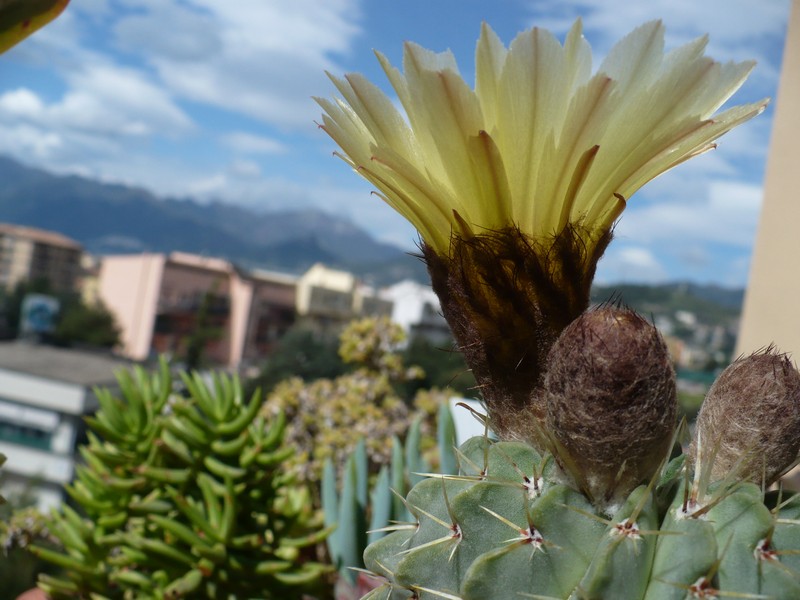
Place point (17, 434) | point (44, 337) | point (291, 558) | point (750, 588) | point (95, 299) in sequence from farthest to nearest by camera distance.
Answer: point (95, 299), point (44, 337), point (17, 434), point (291, 558), point (750, 588)

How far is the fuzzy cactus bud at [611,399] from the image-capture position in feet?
1.98

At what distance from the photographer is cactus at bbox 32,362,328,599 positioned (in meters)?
1.19

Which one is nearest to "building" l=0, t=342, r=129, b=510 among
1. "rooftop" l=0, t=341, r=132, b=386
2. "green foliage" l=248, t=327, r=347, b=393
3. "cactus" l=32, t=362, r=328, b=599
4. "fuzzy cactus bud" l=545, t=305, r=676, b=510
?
"rooftop" l=0, t=341, r=132, b=386

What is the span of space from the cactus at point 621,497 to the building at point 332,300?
2003 inches

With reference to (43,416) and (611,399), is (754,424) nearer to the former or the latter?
(611,399)

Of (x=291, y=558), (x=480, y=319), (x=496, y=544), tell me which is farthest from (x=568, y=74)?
(x=291, y=558)

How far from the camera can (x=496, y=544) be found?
668 mm

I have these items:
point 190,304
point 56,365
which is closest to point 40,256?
point 190,304

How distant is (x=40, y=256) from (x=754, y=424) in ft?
235

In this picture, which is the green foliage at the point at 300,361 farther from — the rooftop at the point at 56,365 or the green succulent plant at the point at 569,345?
Result: the green succulent plant at the point at 569,345

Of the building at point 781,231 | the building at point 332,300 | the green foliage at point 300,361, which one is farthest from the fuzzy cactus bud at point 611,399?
the building at point 332,300

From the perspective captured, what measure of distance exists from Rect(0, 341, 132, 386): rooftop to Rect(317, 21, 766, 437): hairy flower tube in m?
23.9

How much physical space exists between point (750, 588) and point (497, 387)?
0.92 ft

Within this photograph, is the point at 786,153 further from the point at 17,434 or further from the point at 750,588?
the point at 17,434
